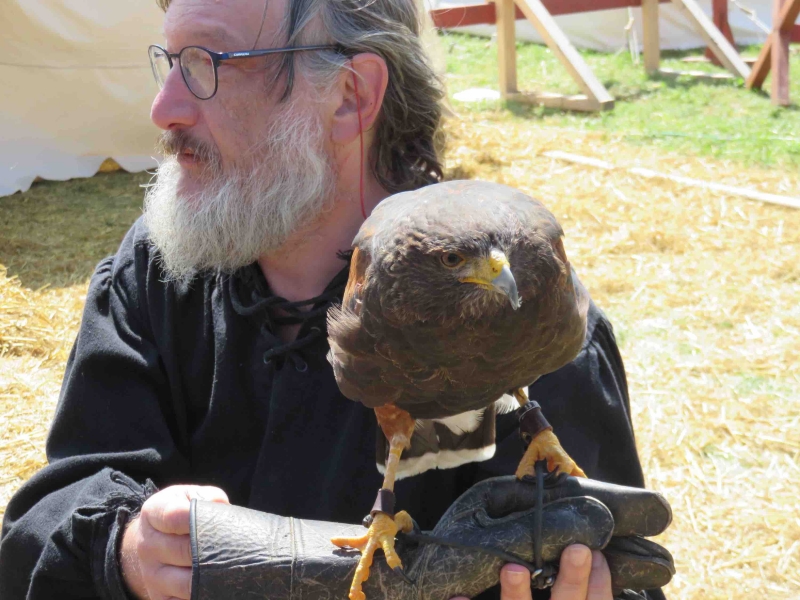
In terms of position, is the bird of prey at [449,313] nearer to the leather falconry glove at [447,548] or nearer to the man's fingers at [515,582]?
the leather falconry glove at [447,548]

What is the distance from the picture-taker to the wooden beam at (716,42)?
32.3 ft

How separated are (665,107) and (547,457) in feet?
25.6

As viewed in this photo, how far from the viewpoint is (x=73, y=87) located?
6.90 meters

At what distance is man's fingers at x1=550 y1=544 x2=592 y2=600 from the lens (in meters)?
1.58

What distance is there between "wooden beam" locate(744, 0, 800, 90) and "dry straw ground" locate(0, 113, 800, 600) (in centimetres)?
279

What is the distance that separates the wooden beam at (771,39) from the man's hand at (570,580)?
27.9ft

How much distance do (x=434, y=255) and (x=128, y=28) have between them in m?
5.98

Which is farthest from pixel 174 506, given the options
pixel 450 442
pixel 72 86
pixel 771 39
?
pixel 771 39

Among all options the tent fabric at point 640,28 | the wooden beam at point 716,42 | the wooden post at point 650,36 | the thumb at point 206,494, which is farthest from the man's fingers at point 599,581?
the tent fabric at point 640,28

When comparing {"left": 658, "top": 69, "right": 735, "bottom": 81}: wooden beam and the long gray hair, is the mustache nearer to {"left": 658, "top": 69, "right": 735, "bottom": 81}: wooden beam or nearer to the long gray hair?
the long gray hair

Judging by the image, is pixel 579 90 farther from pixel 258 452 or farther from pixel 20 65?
pixel 258 452

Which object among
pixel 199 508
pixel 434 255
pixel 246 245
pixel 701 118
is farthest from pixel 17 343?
pixel 701 118

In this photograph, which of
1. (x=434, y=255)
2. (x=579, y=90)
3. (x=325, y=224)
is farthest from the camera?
(x=579, y=90)

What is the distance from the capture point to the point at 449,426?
1.95 m
